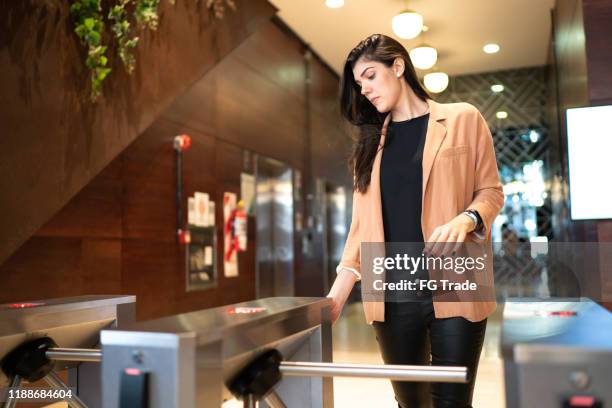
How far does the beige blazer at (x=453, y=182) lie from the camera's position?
150cm

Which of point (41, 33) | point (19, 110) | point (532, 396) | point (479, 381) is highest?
point (41, 33)

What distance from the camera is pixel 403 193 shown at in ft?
5.17

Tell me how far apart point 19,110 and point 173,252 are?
208 cm

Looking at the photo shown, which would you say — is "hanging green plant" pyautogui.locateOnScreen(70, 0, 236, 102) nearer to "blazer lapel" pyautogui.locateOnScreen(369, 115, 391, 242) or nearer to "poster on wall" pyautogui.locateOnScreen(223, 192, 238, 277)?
"blazer lapel" pyautogui.locateOnScreen(369, 115, 391, 242)

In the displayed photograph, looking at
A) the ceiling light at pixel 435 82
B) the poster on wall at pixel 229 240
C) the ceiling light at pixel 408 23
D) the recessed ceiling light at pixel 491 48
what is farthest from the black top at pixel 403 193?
the recessed ceiling light at pixel 491 48

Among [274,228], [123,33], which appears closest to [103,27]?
[123,33]

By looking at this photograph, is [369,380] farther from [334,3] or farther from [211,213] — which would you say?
[334,3]

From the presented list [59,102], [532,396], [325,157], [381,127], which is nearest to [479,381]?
[381,127]

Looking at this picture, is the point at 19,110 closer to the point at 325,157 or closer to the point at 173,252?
the point at 173,252

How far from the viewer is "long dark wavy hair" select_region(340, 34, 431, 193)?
1.60 meters

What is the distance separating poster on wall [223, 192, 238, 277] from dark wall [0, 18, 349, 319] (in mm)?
72

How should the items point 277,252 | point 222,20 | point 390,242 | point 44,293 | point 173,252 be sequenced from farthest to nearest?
point 277,252 → point 173,252 → point 222,20 → point 44,293 → point 390,242

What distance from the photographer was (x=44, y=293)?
3.17 metres

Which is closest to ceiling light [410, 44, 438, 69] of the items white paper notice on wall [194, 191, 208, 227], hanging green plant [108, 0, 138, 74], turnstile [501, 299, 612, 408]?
white paper notice on wall [194, 191, 208, 227]
